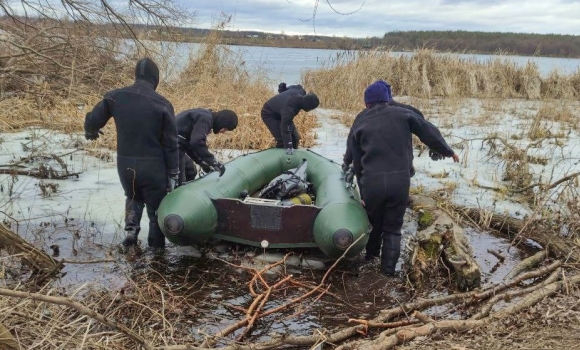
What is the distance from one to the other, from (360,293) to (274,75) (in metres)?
11.9

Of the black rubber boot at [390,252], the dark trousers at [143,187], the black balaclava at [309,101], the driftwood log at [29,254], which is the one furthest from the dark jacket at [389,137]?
the driftwood log at [29,254]

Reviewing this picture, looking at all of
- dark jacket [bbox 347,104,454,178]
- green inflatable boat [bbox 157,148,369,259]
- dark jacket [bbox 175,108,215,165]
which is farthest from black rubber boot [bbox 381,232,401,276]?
dark jacket [bbox 175,108,215,165]

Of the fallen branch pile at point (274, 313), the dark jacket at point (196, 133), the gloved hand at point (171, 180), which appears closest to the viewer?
the fallen branch pile at point (274, 313)

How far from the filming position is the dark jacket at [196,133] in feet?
18.0

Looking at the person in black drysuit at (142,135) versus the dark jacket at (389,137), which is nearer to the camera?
the dark jacket at (389,137)

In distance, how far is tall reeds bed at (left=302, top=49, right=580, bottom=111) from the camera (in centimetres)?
1538

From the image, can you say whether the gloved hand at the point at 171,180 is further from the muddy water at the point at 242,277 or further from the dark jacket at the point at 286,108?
the dark jacket at the point at 286,108

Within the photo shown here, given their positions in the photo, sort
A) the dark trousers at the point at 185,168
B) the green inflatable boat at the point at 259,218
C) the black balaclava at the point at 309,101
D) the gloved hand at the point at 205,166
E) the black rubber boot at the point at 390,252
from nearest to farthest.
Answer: the green inflatable boat at the point at 259,218 → the black rubber boot at the point at 390,252 → the dark trousers at the point at 185,168 → the gloved hand at the point at 205,166 → the black balaclava at the point at 309,101

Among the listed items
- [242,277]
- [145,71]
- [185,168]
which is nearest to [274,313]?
[242,277]

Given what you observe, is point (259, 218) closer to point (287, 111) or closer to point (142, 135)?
point (142, 135)

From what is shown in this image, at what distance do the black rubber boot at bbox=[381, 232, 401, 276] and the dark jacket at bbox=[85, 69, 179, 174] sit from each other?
6.99 feet

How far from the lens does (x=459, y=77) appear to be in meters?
15.9

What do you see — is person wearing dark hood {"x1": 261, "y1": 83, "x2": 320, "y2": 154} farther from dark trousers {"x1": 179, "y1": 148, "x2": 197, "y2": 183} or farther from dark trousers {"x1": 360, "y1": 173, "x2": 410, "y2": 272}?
dark trousers {"x1": 360, "y1": 173, "x2": 410, "y2": 272}

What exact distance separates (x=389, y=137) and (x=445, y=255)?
1.15 metres
